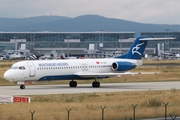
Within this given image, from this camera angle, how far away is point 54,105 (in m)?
37.7

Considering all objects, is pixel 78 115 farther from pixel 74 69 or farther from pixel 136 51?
pixel 136 51

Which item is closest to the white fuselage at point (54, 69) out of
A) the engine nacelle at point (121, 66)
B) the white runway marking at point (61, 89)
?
the engine nacelle at point (121, 66)

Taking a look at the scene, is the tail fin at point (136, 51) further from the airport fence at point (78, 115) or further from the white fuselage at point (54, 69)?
the airport fence at point (78, 115)

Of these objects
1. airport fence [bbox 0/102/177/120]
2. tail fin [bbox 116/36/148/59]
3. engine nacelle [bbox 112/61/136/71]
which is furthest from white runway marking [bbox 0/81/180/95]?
airport fence [bbox 0/102/177/120]

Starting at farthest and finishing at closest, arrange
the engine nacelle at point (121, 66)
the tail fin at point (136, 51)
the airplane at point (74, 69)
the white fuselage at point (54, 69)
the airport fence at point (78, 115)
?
the tail fin at point (136, 51) < the engine nacelle at point (121, 66) < the airplane at point (74, 69) < the white fuselage at point (54, 69) < the airport fence at point (78, 115)

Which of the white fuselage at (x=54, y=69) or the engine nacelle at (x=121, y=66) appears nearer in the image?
the white fuselage at (x=54, y=69)

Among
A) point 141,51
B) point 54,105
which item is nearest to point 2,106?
point 54,105

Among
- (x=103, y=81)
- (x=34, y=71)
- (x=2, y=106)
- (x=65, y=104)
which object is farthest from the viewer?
(x=103, y=81)

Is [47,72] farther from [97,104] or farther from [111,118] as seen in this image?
[111,118]

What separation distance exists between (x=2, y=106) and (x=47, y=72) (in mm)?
20343

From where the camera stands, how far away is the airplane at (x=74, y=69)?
182ft

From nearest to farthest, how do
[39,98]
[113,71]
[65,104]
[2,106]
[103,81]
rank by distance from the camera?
1. [2,106]
2. [65,104]
3. [39,98]
4. [113,71]
5. [103,81]

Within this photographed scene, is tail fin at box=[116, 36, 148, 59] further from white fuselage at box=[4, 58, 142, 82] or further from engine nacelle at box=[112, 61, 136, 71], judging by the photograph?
engine nacelle at box=[112, 61, 136, 71]

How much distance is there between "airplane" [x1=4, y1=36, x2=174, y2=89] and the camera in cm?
5541
